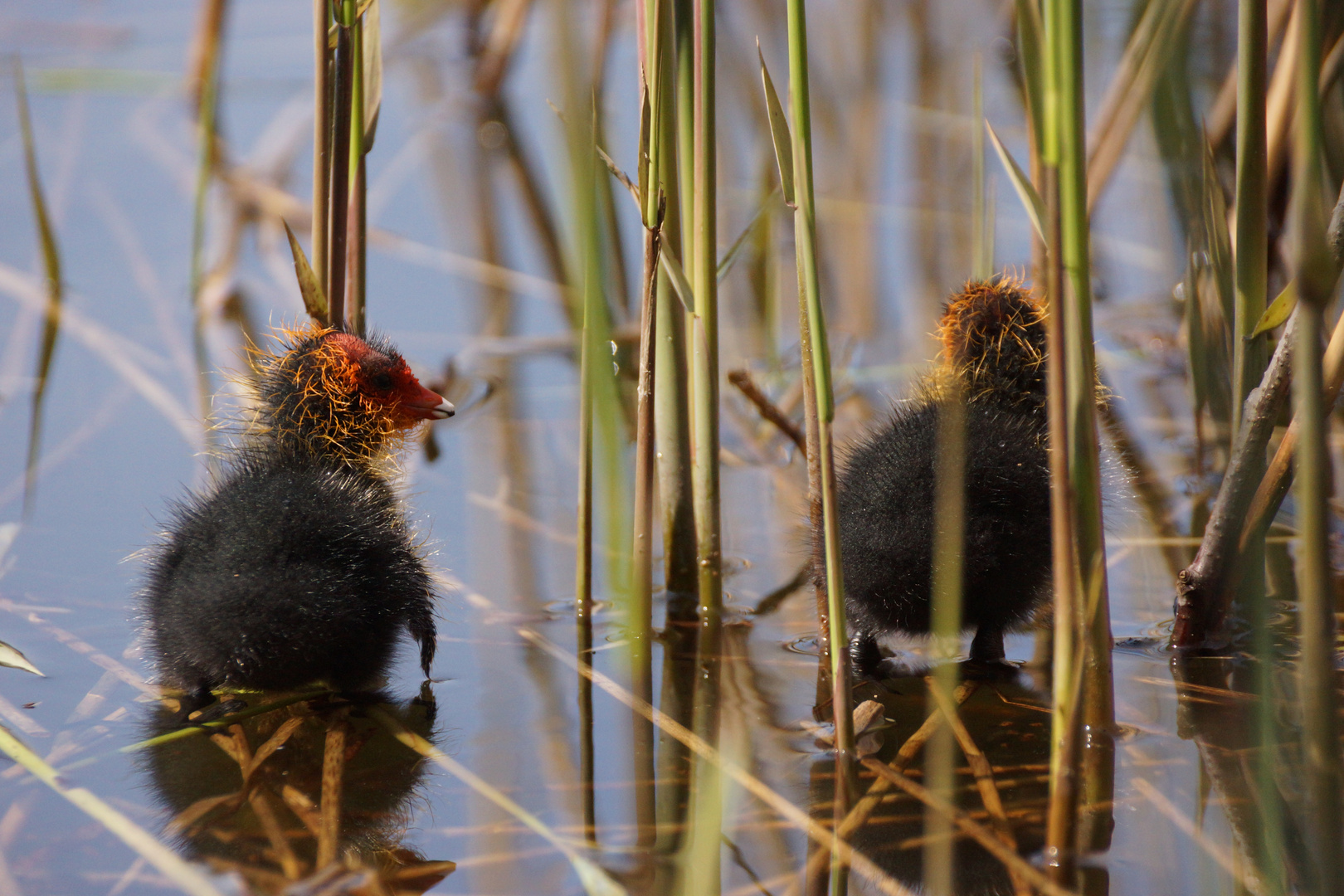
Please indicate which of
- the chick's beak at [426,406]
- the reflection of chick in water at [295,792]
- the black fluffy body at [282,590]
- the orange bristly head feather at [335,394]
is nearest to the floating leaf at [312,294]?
the orange bristly head feather at [335,394]

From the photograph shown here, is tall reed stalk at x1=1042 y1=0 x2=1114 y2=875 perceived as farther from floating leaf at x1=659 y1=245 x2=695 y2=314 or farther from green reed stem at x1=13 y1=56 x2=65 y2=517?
green reed stem at x1=13 y1=56 x2=65 y2=517

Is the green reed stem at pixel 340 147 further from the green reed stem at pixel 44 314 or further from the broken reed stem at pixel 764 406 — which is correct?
the broken reed stem at pixel 764 406

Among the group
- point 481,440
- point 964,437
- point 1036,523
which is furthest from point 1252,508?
point 481,440

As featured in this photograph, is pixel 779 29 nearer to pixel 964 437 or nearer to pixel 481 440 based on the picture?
pixel 481 440

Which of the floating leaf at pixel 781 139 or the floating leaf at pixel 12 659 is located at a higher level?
the floating leaf at pixel 781 139

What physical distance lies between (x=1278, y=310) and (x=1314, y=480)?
1.00 meters

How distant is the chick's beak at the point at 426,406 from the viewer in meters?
2.92

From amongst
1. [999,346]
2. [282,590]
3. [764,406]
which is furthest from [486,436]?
[999,346]

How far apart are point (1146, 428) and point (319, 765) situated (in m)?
2.99

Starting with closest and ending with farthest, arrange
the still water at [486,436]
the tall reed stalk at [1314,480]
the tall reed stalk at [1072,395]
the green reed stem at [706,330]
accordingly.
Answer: the tall reed stalk at [1314,480]
the tall reed stalk at [1072,395]
the still water at [486,436]
the green reed stem at [706,330]

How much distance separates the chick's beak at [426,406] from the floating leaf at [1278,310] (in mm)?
1865

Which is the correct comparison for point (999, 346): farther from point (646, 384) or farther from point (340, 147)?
point (340, 147)

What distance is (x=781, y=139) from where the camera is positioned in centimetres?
213

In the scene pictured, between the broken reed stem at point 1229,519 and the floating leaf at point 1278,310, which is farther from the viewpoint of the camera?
the broken reed stem at point 1229,519
